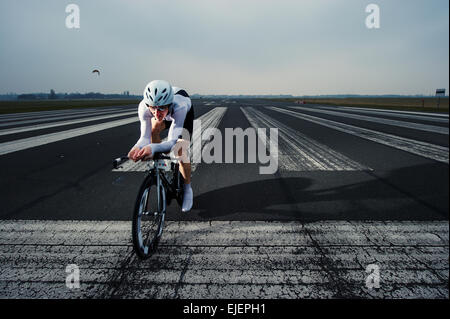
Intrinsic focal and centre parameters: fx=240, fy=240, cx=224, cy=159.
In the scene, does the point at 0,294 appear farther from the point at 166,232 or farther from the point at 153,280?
the point at 166,232

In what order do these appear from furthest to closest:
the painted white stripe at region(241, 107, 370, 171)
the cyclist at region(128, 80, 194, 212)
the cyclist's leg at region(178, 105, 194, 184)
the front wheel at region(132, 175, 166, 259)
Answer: the painted white stripe at region(241, 107, 370, 171)
the cyclist's leg at region(178, 105, 194, 184)
the cyclist at region(128, 80, 194, 212)
the front wheel at region(132, 175, 166, 259)

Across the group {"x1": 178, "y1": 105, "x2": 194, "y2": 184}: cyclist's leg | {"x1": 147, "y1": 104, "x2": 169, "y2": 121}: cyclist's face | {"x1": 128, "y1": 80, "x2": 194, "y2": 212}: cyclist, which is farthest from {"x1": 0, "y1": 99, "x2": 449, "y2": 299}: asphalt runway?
{"x1": 147, "y1": 104, "x2": 169, "y2": 121}: cyclist's face

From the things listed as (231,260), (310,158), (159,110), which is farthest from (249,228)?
(310,158)

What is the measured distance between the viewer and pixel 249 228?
2.84 metres

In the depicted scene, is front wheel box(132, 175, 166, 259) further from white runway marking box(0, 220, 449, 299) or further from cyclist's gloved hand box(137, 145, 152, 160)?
cyclist's gloved hand box(137, 145, 152, 160)

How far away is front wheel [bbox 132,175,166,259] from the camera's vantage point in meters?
2.07

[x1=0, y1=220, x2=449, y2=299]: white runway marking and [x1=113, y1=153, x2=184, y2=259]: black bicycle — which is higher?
[x1=113, y1=153, x2=184, y2=259]: black bicycle

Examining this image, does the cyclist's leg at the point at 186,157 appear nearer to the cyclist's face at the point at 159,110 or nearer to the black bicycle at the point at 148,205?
the black bicycle at the point at 148,205

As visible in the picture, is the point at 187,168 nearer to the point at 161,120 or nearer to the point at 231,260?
the point at 161,120

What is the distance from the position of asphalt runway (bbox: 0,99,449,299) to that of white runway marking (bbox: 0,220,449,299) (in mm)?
11

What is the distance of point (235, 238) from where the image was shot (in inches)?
103

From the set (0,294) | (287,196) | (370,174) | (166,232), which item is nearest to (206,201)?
(166,232)

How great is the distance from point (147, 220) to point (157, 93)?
4.71 ft

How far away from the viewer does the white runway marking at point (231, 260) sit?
6.18 ft
